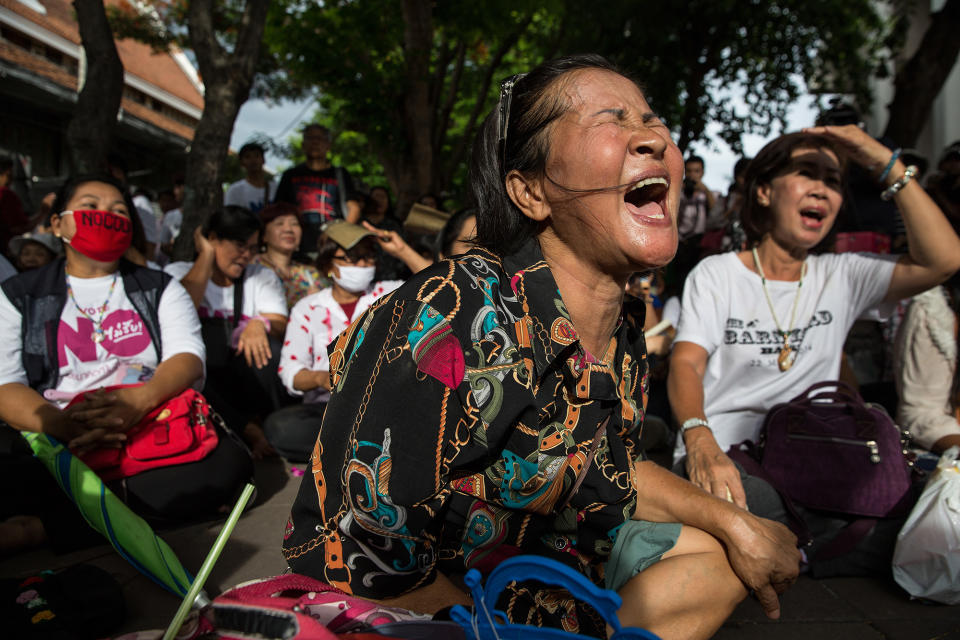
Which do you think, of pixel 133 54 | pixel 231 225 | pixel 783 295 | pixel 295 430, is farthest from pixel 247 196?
pixel 133 54

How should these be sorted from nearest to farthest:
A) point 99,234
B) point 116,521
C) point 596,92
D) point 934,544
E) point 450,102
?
1. point 596,92
2. point 116,521
3. point 934,544
4. point 99,234
5. point 450,102

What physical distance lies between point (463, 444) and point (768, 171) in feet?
7.00

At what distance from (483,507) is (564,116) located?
3.28 feet

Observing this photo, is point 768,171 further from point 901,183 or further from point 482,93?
point 482,93

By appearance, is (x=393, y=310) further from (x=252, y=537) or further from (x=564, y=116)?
(x=252, y=537)

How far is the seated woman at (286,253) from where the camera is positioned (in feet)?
16.5

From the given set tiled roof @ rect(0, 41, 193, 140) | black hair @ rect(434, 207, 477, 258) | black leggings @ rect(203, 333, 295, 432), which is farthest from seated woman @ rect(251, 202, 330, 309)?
tiled roof @ rect(0, 41, 193, 140)

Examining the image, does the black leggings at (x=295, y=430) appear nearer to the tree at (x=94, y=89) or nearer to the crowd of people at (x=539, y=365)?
the crowd of people at (x=539, y=365)

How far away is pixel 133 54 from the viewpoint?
2556cm

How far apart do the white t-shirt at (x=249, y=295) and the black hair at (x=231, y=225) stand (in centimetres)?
30

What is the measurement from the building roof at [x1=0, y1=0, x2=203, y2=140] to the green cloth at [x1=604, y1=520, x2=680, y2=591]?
328 inches

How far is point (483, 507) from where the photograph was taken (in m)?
1.45

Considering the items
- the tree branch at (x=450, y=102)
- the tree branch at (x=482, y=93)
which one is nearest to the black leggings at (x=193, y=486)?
the tree branch at (x=450, y=102)

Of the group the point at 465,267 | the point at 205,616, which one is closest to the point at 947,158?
the point at 465,267
